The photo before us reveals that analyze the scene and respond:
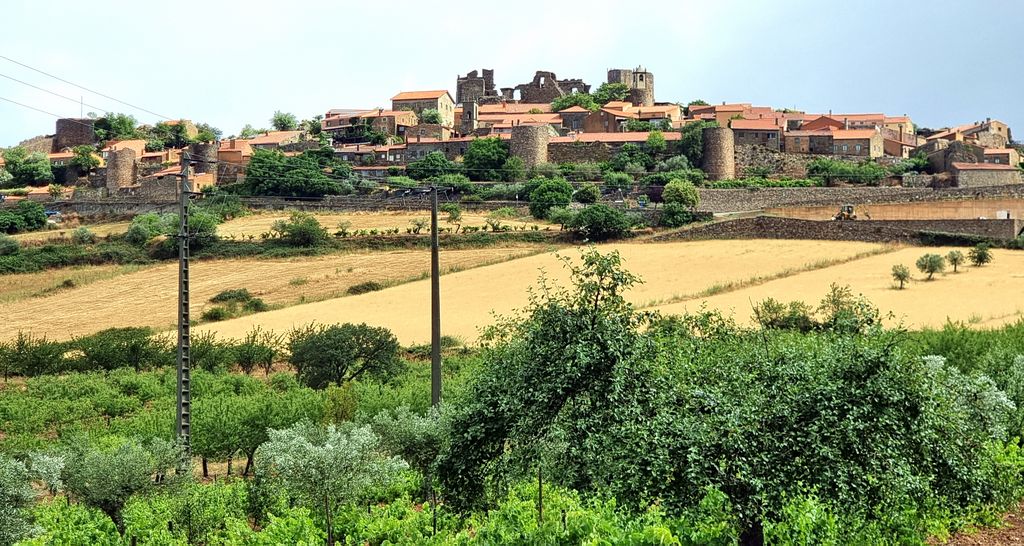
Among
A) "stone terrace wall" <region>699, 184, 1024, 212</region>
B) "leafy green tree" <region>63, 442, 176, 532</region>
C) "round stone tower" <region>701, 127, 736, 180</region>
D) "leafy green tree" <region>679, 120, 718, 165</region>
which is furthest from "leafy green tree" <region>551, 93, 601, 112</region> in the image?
"leafy green tree" <region>63, 442, 176, 532</region>

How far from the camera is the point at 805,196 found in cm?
6956

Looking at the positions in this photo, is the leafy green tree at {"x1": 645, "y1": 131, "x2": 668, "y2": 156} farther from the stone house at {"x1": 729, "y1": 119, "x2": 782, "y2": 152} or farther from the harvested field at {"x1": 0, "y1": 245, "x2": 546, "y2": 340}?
the harvested field at {"x1": 0, "y1": 245, "x2": 546, "y2": 340}

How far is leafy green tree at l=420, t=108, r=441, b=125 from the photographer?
10069 centimetres

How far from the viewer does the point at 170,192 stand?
83062 millimetres

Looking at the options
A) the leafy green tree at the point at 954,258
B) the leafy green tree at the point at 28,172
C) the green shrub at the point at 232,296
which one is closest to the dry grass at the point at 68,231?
the green shrub at the point at 232,296

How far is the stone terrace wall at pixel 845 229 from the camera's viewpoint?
52.5 meters

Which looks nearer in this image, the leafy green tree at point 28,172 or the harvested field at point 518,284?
the harvested field at point 518,284

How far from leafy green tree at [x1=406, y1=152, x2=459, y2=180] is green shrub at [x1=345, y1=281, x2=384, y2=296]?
30105 mm

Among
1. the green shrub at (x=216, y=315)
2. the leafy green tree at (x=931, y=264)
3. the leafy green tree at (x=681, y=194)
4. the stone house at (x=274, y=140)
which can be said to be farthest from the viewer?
the stone house at (x=274, y=140)

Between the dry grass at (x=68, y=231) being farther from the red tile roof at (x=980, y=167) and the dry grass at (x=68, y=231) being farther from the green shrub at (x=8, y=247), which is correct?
the red tile roof at (x=980, y=167)

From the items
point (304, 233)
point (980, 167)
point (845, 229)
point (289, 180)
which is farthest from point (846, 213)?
point (289, 180)

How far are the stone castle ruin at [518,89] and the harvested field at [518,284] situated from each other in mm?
67295

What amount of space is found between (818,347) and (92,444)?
13016mm

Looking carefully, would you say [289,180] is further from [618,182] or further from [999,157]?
[999,157]
